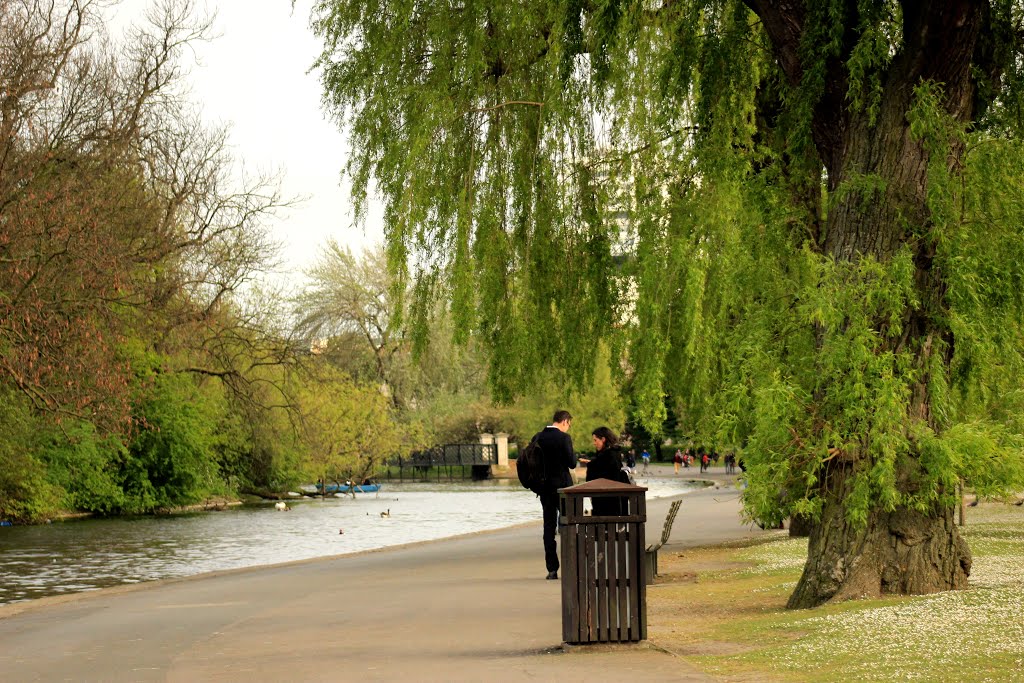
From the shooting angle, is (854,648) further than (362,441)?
No

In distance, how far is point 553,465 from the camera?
1559 cm

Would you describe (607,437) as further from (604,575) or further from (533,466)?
(604,575)

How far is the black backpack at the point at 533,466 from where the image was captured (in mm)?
15461

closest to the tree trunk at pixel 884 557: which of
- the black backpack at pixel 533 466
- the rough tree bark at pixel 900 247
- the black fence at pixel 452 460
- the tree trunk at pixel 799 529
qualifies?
the rough tree bark at pixel 900 247

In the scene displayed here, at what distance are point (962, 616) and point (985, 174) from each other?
4283 mm

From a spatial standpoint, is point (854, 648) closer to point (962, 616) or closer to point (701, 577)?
point (962, 616)

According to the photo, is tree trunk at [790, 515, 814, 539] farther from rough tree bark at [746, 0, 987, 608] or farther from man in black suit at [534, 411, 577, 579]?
rough tree bark at [746, 0, 987, 608]

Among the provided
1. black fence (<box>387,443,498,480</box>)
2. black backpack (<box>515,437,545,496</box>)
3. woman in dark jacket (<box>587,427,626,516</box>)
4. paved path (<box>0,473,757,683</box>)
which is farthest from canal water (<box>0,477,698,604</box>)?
black fence (<box>387,443,498,480</box>)

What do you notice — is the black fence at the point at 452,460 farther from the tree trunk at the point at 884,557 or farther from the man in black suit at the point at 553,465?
the tree trunk at the point at 884,557

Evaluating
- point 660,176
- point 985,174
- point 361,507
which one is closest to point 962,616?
point 985,174

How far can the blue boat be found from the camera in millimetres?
61312

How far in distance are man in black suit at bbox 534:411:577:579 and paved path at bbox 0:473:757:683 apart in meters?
0.68

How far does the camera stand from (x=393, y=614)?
1292cm

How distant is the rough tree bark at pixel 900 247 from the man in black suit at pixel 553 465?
399 cm
